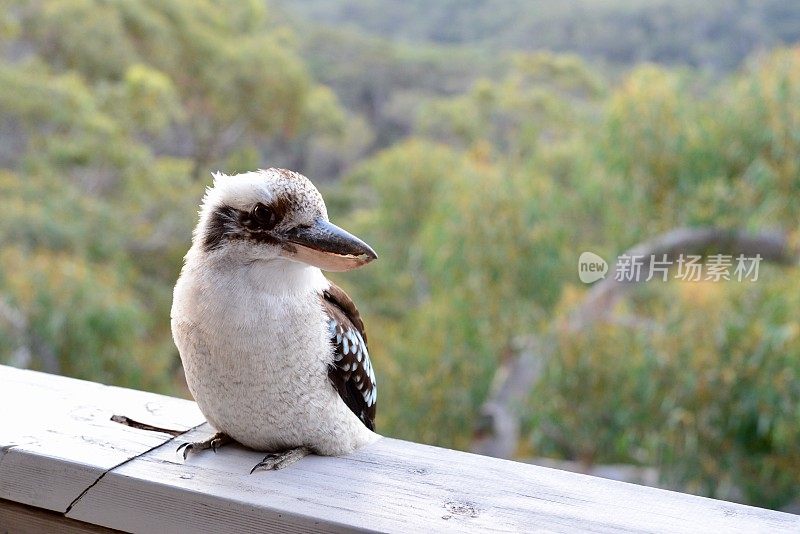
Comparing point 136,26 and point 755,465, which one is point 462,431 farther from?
point 136,26

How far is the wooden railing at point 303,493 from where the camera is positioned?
66cm

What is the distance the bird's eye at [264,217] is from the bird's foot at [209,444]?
21 cm

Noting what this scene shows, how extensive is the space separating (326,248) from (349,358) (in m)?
0.16


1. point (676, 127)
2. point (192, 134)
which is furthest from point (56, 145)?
point (676, 127)

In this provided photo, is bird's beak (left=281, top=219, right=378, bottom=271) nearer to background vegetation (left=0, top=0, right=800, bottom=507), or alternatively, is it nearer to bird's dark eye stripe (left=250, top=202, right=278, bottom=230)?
bird's dark eye stripe (left=250, top=202, right=278, bottom=230)

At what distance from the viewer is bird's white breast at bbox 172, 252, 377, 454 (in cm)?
74

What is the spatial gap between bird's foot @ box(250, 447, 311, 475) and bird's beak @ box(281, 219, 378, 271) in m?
0.18

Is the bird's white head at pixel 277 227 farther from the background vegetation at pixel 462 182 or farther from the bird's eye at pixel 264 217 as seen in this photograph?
the background vegetation at pixel 462 182

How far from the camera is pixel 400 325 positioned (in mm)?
4148

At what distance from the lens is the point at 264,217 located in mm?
734

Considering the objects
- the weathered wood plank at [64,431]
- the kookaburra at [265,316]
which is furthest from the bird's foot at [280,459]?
the weathered wood plank at [64,431]

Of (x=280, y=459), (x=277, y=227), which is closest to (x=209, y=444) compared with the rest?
(x=280, y=459)

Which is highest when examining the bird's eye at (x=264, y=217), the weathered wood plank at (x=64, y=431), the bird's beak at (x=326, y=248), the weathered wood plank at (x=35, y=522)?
the bird's eye at (x=264, y=217)

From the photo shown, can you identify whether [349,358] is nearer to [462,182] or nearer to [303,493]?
[303,493]
